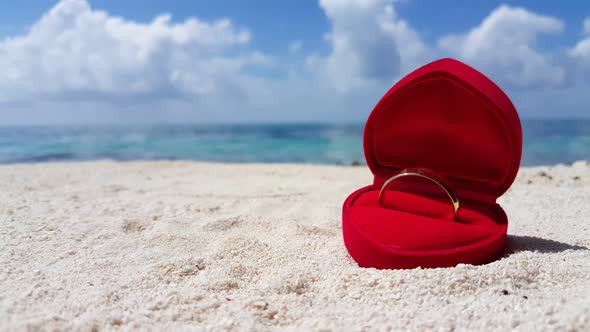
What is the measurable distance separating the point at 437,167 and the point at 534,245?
0.70 metres

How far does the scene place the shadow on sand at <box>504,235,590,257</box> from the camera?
226 centimetres

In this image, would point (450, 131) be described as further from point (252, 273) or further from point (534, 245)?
point (252, 273)

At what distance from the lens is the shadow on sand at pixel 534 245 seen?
226 centimetres

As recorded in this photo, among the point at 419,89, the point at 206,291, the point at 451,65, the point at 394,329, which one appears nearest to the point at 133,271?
the point at 206,291

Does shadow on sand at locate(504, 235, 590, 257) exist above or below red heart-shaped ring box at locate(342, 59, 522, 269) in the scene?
below

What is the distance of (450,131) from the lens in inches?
97.2

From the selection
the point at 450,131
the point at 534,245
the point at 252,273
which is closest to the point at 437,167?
the point at 450,131

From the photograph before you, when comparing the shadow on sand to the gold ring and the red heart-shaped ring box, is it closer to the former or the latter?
the red heart-shaped ring box

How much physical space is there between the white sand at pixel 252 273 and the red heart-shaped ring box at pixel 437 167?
0.46 feet

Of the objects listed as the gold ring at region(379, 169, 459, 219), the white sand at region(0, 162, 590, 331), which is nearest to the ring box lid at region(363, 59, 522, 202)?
the gold ring at region(379, 169, 459, 219)

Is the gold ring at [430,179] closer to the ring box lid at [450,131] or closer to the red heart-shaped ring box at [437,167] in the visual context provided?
the red heart-shaped ring box at [437,167]

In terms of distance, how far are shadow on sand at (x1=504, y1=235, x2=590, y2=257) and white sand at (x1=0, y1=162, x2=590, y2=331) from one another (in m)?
0.01

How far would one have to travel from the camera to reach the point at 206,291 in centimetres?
186

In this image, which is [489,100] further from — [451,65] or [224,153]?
[224,153]
